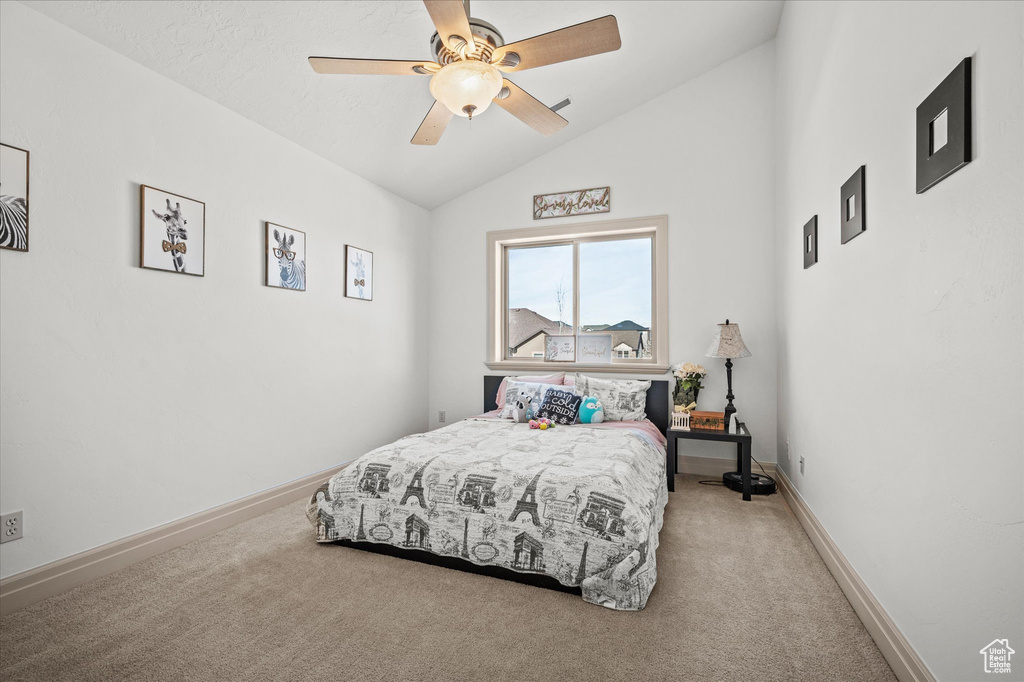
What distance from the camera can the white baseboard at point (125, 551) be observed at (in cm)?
198

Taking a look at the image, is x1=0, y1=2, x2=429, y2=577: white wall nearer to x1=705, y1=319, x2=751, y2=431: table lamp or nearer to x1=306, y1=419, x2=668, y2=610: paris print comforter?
x1=306, y1=419, x2=668, y2=610: paris print comforter

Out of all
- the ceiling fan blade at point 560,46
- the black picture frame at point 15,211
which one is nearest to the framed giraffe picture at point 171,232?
the black picture frame at point 15,211

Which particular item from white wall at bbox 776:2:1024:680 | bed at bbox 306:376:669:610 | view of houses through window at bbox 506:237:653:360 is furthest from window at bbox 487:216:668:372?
white wall at bbox 776:2:1024:680

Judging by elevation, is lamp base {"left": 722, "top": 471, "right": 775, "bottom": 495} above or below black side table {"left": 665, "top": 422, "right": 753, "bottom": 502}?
below

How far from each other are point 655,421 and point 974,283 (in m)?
2.98

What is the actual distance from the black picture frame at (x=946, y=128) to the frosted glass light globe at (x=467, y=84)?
1.45m

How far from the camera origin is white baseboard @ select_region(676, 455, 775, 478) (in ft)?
12.8

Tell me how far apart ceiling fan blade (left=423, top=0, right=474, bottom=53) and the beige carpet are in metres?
2.25

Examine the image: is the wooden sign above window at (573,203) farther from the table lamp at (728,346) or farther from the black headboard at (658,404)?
the black headboard at (658,404)

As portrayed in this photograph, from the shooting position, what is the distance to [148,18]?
2197mm

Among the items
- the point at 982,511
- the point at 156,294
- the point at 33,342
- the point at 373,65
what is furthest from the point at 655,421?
the point at 33,342

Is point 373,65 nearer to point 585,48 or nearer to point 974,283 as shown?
point 585,48

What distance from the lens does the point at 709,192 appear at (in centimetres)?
405

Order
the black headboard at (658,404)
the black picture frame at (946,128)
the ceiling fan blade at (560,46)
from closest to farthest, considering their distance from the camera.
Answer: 1. the black picture frame at (946,128)
2. the ceiling fan blade at (560,46)
3. the black headboard at (658,404)
